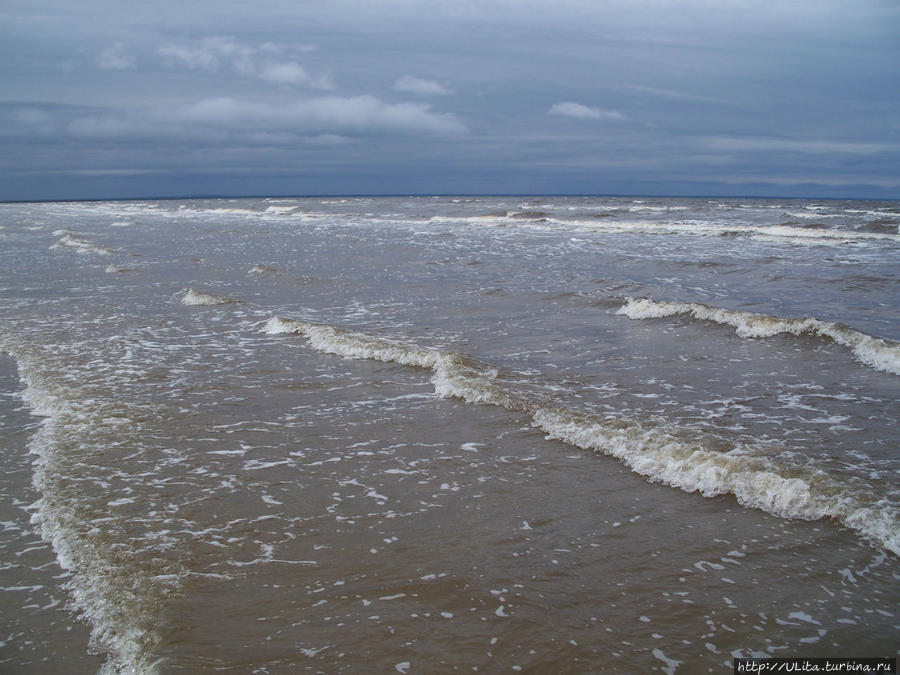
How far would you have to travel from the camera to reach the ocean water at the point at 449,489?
13.5ft

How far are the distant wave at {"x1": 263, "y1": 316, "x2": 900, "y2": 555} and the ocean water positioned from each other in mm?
27

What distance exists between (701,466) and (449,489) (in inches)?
96.1

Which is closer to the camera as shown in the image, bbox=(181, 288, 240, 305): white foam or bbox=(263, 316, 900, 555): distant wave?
bbox=(263, 316, 900, 555): distant wave

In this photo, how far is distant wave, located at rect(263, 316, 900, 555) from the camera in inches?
219

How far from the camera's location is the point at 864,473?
20.6ft

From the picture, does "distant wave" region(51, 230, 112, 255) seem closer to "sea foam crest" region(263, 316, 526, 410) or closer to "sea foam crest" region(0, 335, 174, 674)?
"sea foam crest" region(263, 316, 526, 410)

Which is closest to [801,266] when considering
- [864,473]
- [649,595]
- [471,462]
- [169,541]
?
[864,473]

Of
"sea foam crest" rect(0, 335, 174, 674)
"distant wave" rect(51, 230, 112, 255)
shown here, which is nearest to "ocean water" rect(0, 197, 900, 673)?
"sea foam crest" rect(0, 335, 174, 674)

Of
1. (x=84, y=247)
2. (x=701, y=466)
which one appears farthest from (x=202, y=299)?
(x=84, y=247)

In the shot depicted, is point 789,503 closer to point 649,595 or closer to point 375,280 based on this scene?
point 649,595

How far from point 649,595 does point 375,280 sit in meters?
16.6

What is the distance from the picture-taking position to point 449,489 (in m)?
6.23

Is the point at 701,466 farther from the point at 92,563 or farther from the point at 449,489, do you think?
the point at 92,563

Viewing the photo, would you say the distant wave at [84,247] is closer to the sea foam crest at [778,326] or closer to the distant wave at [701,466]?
the sea foam crest at [778,326]
